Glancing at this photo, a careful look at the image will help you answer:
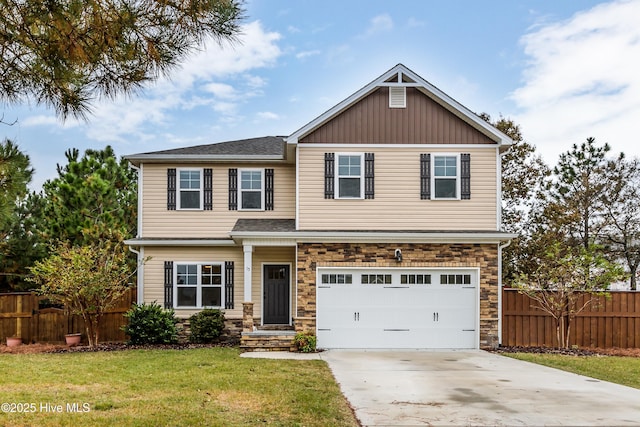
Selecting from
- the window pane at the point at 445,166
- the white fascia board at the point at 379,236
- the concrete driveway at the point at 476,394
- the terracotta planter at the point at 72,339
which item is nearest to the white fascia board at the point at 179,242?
the white fascia board at the point at 379,236

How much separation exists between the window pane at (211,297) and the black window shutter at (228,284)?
7.5 inches

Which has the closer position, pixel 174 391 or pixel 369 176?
pixel 174 391

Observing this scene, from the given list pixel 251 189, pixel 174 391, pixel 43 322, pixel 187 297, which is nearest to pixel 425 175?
pixel 251 189

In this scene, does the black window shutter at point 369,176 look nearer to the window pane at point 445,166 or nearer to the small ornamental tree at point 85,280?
the window pane at point 445,166

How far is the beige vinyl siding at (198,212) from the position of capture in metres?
16.9

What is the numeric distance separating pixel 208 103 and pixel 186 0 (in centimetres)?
1563

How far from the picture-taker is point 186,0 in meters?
5.51

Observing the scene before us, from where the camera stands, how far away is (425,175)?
15500 mm

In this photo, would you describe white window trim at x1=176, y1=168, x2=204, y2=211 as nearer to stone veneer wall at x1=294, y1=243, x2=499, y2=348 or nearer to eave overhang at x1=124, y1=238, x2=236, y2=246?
eave overhang at x1=124, y1=238, x2=236, y2=246

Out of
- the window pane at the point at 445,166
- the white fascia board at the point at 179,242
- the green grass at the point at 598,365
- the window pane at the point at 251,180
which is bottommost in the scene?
the green grass at the point at 598,365

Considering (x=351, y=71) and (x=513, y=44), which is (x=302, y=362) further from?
(x=513, y=44)

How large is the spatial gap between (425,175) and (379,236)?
2133mm

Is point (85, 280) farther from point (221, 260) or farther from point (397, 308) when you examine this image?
point (397, 308)

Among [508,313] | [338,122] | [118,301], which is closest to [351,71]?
→ [338,122]
